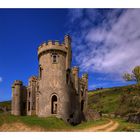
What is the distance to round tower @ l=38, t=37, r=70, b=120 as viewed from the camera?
44875mm

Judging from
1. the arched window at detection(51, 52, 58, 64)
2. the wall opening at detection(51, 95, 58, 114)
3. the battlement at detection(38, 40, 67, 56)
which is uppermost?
the battlement at detection(38, 40, 67, 56)

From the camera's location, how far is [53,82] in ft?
148

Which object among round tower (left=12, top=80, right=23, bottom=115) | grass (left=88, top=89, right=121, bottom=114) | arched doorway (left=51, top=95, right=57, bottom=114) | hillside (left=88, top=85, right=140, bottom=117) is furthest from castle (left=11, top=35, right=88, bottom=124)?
grass (left=88, top=89, right=121, bottom=114)

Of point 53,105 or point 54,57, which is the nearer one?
point 53,105

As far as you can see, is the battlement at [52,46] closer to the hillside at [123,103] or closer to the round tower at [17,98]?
the hillside at [123,103]

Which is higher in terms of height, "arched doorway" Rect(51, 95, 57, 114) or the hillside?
the hillside

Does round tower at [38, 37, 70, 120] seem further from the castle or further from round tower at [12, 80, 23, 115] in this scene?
round tower at [12, 80, 23, 115]

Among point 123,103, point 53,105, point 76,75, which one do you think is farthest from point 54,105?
point 123,103

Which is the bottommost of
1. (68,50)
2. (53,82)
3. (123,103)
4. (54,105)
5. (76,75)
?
(54,105)

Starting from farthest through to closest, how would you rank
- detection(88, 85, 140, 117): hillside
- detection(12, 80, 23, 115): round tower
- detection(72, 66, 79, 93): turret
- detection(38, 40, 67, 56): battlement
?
detection(12, 80, 23, 115): round tower < detection(72, 66, 79, 93): turret < detection(88, 85, 140, 117): hillside < detection(38, 40, 67, 56): battlement

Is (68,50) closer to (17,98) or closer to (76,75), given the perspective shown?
(76,75)

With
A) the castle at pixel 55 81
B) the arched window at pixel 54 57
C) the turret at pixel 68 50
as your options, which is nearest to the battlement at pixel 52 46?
the castle at pixel 55 81
